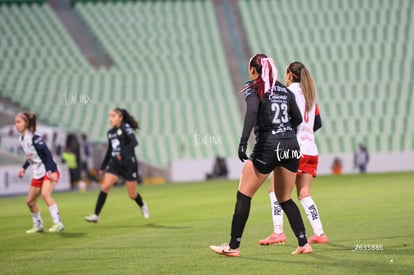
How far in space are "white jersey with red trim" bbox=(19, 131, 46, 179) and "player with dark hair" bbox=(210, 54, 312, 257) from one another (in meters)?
5.99

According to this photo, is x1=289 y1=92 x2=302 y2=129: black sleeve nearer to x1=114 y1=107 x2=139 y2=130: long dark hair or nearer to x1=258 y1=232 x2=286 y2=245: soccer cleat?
x1=258 y1=232 x2=286 y2=245: soccer cleat

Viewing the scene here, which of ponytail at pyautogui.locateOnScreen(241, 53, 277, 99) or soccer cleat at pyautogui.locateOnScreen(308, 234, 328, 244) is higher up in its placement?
ponytail at pyautogui.locateOnScreen(241, 53, 277, 99)

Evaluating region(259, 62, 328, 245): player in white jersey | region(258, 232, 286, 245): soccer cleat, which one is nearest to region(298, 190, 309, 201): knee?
region(259, 62, 328, 245): player in white jersey

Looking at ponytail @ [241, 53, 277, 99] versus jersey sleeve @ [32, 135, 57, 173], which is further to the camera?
jersey sleeve @ [32, 135, 57, 173]

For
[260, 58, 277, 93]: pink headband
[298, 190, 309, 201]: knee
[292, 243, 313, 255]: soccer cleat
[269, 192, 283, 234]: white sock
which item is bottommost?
[292, 243, 313, 255]: soccer cleat

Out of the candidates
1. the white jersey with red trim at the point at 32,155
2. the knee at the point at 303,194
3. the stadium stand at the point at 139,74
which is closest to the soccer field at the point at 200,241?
the knee at the point at 303,194

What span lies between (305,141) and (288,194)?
148 centimetres

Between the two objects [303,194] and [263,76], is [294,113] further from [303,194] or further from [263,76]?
[303,194]

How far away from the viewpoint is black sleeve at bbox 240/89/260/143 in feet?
30.6

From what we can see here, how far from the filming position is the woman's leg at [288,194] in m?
9.80

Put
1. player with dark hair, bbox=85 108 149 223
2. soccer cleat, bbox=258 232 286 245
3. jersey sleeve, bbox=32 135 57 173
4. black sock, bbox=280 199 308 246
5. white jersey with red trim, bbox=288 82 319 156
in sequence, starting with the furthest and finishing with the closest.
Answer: player with dark hair, bbox=85 108 149 223, jersey sleeve, bbox=32 135 57 173, soccer cleat, bbox=258 232 286 245, white jersey with red trim, bbox=288 82 319 156, black sock, bbox=280 199 308 246

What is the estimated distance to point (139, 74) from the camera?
1756 inches

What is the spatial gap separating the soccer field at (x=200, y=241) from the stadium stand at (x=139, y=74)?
66.2 ft

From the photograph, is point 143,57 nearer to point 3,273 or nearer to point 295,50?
point 295,50
